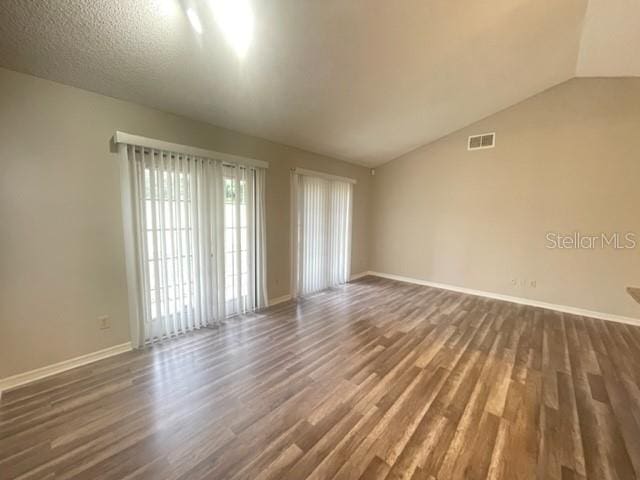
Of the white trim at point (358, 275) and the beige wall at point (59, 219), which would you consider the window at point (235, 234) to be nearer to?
the beige wall at point (59, 219)

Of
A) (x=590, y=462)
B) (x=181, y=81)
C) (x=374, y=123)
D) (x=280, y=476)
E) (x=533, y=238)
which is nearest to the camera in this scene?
(x=280, y=476)

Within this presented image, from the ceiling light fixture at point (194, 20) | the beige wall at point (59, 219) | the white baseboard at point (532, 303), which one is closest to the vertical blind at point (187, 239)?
the beige wall at point (59, 219)

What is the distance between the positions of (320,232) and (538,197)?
366cm

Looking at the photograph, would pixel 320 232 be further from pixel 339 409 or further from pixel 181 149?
pixel 339 409

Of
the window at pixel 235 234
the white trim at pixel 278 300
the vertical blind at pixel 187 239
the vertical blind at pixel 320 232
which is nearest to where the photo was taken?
the vertical blind at pixel 187 239

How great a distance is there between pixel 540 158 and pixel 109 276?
6.10 metres

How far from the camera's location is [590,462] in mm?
1504

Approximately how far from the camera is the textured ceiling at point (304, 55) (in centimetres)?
177

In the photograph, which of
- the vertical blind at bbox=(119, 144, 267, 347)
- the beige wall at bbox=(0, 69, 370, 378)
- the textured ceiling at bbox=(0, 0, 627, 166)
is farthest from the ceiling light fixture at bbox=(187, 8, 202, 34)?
the vertical blind at bbox=(119, 144, 267, 347)

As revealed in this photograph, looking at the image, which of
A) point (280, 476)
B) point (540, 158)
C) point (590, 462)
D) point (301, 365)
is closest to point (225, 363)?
point (301, 365)

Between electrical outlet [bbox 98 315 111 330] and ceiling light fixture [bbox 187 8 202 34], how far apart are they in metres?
2.69

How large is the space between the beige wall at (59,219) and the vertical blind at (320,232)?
2.20m

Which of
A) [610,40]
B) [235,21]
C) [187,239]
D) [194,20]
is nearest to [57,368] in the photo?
[187,239]

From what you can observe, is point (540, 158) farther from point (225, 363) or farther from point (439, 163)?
point (225, 363)
